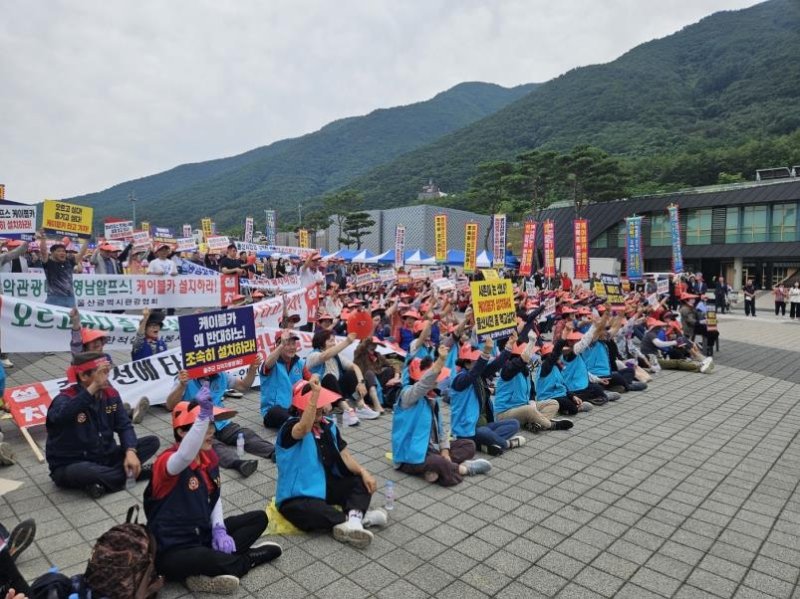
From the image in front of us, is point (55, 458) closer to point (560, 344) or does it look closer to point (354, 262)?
point (560, 344)

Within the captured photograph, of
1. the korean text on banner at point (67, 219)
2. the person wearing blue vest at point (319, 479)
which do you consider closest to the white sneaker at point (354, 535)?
the person wearing blue vest at point (319, 479)

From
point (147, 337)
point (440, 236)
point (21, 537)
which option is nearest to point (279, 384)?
point (147, 337)

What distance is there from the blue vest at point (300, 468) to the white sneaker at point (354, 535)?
31 centimetres

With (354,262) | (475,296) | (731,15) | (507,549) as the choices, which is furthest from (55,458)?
(731,15)

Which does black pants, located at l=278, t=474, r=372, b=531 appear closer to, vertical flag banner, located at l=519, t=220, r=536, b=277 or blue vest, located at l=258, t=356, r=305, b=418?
blue vest, located at l=258, t=356, r=305, b=418

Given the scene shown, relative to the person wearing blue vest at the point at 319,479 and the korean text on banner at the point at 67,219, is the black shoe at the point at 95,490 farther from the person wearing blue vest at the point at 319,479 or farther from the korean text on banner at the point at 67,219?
the korean text on banner at the point at 67,219

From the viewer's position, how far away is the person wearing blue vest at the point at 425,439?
5.75 m

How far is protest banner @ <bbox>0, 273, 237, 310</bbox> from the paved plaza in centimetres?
320

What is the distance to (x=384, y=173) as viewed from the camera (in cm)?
13200

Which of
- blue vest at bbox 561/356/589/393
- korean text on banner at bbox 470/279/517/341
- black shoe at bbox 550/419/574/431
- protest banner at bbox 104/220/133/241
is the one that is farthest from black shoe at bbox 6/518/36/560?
protest banner at bbox 104/220/133/241

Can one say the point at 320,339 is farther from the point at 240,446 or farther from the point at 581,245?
the point at 581,245

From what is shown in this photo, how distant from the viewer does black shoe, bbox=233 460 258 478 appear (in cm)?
579

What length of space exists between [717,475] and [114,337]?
864 centimetres

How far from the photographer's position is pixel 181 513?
3664 millimetres
